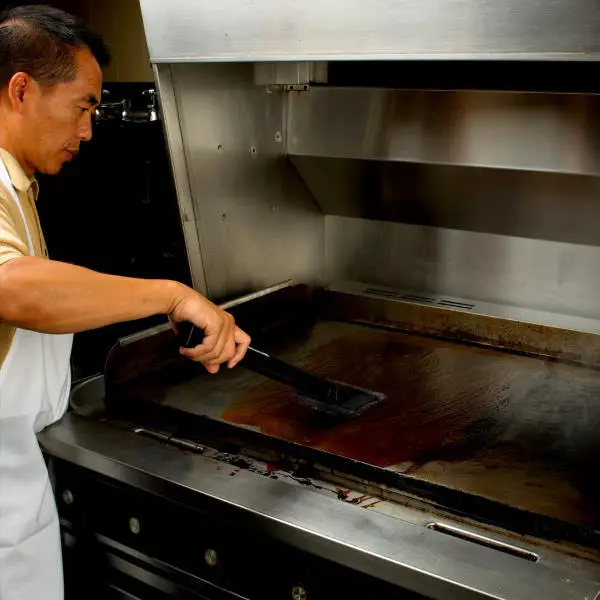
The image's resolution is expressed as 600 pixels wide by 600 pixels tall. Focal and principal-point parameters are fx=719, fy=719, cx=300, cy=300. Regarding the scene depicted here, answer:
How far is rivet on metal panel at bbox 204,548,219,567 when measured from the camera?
131 centimetres

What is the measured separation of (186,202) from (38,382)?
0.62 metres

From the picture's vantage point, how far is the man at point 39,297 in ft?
3.84

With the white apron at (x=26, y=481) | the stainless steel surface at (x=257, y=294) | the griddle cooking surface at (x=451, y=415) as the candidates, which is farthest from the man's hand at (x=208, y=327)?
the stainless steel surface at (x=257, y=294)

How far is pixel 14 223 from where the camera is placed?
4.30 feet

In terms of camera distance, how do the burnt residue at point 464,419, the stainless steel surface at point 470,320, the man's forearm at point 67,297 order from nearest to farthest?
the man's forearm at point 67,297 → the burnt residue at point 464,419 → the stainless steel surface at point 470,320

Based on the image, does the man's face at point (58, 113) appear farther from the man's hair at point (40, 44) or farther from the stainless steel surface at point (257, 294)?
the stainless steel surface at point (257, 294)

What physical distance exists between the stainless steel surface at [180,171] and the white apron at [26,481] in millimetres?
490

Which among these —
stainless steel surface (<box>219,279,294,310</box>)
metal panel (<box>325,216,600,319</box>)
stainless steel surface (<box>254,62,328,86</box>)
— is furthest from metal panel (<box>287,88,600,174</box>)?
stainless steel surface (<box>219,279,294,310</box>)

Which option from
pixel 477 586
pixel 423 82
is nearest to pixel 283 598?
pixel 477 586

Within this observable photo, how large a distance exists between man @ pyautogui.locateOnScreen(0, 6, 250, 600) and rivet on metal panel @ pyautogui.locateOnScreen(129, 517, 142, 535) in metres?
0.17

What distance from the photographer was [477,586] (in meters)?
0.98

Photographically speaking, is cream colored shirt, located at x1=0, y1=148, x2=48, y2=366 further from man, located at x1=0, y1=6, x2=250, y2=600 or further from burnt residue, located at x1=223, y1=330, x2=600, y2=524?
burnt residue, located at x1=223, y1=330, x2=600, y2=524

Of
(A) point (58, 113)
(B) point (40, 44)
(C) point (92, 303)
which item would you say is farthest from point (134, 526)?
(B) point (40, 44)

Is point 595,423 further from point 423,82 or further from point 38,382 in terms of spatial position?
point 38,382
